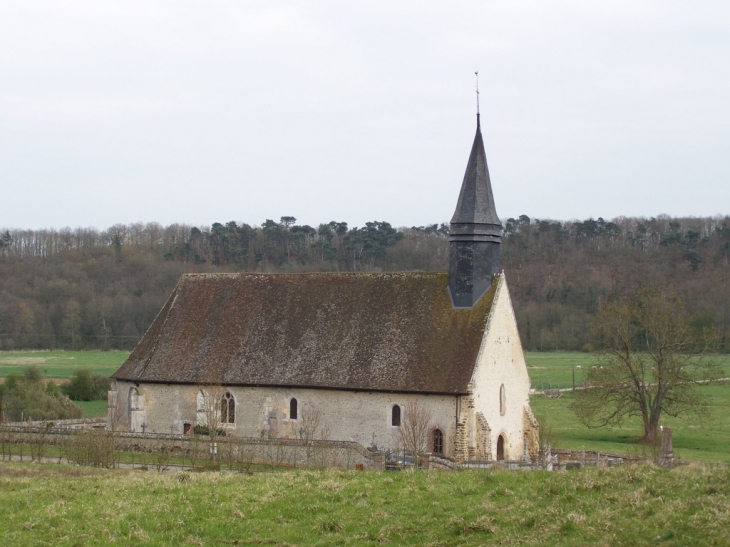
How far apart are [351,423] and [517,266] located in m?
85.9

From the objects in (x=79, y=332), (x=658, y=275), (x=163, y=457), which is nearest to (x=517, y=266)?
(x=658, y=275)

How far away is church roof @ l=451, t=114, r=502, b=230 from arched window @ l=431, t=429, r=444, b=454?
25.5 ft

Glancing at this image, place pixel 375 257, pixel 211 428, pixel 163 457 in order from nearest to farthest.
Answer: pixel 163 457 < pixel 211 428 < pixel 375 257

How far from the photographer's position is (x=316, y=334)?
37.5m

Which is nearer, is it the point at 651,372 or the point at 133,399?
the point at 133,399

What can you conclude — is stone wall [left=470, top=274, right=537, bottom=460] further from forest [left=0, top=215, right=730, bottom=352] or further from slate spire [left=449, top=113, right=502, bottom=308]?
forest [left=0, top=215, right=730, bottom=352]

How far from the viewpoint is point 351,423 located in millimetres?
35156

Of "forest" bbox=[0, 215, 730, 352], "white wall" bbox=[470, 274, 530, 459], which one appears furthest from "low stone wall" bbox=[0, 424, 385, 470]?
"forest" bbox=[0, 215, 730, 352]

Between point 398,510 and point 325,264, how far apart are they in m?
92.6

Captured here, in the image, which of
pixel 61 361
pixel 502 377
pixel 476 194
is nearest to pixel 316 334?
pixel 502 377

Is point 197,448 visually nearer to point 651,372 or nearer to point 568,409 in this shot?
point 651,372

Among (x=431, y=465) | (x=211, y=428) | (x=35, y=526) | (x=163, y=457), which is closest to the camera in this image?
(x=35, y=526)

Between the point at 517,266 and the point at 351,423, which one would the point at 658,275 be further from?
the point at 351,423

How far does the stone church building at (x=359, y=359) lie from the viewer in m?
34.2
